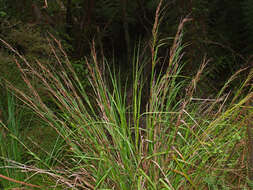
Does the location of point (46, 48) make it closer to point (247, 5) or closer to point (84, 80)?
point (84, 80)

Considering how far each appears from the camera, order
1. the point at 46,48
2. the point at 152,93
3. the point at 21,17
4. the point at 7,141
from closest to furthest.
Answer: the point at 152,93 < the point at 7,141 < the point at 46,48 < the point at 21,17

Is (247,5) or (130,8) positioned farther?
(130,8)

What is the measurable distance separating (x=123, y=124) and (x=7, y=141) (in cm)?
111

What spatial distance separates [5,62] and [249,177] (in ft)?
8.37

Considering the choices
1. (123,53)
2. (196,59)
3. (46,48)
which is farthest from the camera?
(123,53)

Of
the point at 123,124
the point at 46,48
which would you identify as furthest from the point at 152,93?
the point at 46,48

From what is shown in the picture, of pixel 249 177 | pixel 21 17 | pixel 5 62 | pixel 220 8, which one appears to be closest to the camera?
pixel 249 177

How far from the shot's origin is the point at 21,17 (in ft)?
15.6

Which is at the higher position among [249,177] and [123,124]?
[123,124]

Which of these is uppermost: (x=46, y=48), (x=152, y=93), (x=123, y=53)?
(x=152, y=93)

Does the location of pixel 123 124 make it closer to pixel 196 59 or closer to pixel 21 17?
pixel 196 59

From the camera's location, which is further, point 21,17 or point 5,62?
point 21,17

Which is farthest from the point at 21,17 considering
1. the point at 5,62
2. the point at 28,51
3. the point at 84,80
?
the point at 5,62

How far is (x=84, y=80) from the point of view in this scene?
4984 mm
